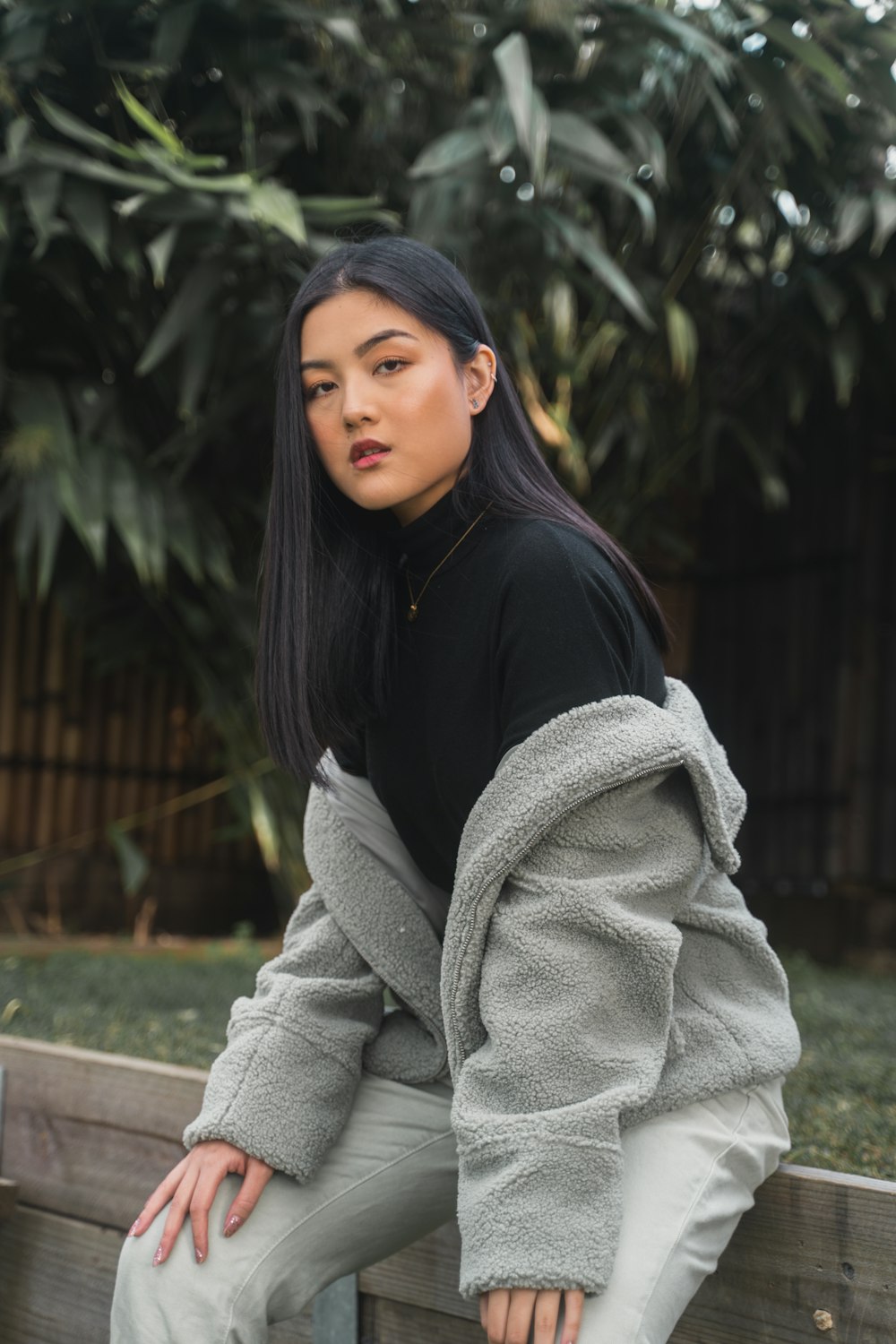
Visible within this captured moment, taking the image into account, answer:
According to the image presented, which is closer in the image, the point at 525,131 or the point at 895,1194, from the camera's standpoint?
the point at 895,1194

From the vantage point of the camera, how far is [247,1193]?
1.12m

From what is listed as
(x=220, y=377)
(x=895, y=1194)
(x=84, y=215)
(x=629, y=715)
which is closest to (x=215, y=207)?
(x=84, y=215)

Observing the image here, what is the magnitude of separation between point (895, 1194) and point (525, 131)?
199 centimetres

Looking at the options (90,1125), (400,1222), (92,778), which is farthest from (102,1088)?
(92,778)

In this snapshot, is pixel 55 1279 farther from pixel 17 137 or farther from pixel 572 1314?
pixel 17 137

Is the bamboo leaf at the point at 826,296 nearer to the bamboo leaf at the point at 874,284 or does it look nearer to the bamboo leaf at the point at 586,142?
the bamboo leaf at the point at 874,284

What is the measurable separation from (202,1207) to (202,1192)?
0.04ft

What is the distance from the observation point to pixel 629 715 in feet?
3.44

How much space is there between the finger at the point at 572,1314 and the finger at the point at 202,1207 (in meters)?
0.30

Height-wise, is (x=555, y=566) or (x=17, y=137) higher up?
(x=17, y=137)

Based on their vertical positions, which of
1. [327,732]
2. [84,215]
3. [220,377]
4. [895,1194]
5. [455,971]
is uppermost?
[84,215]

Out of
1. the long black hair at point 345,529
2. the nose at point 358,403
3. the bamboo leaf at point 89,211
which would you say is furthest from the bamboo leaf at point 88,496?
the nose at point 358,403

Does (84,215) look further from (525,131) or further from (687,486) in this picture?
(687,486)

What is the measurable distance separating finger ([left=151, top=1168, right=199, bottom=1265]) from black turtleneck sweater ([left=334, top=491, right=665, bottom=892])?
1.12 feet
